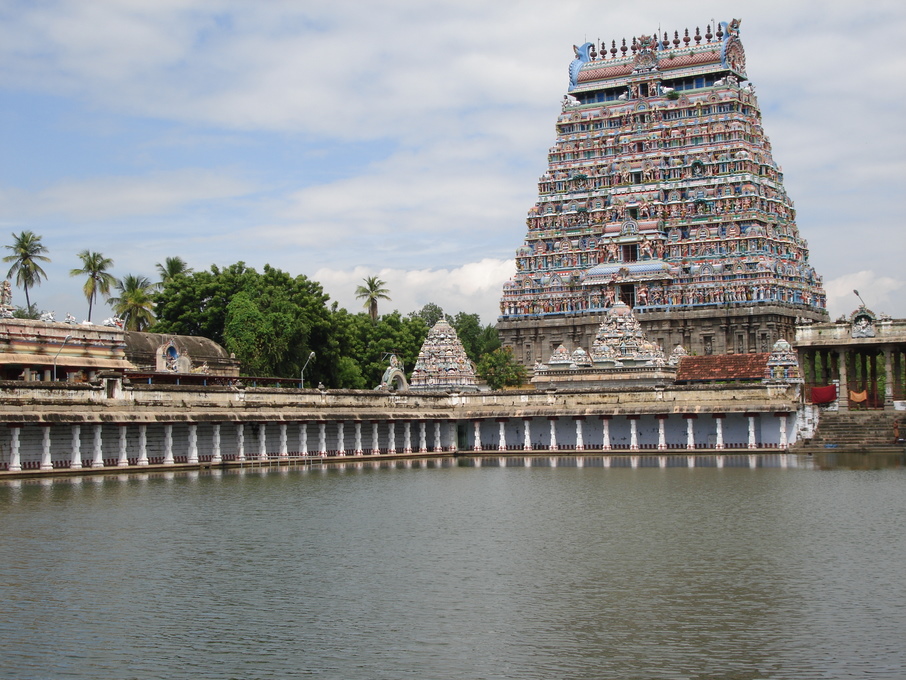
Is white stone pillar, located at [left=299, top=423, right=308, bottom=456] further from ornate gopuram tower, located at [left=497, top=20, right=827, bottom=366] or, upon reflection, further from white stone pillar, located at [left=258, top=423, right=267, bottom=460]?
ornate gopuram tower, located at [left=497, top=20, right=827, bottom=366]

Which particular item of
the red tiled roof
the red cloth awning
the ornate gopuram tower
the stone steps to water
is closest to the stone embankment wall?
the stone steps to water

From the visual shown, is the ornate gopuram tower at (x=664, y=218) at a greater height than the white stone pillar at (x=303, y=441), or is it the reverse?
the ornate gopuram tower at (x=664, y=218)

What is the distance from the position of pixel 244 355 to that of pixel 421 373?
35.6 feet

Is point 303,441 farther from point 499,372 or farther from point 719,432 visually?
point 499,372

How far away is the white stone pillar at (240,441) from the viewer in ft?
205

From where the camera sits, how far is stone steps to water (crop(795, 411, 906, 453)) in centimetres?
6606

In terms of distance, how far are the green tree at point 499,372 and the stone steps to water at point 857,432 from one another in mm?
31579

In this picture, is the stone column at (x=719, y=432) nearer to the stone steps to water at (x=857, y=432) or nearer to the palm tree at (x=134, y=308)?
the stone steps to water at (x=857, y=432)

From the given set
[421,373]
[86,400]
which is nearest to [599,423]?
[421,373]

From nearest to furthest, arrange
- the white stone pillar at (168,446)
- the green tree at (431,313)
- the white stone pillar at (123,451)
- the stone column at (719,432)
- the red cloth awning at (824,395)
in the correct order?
the white stone pillar at (123,451) < the white stone pillar at (168,446) < the stone column at (719,432) < the red cloth awning at (824,395) < the green tree at (431,313)

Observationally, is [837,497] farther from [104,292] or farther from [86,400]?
[104,292]

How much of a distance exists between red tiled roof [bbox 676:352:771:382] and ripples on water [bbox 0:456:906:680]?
34.5 m

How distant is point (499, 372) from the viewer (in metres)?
97.0

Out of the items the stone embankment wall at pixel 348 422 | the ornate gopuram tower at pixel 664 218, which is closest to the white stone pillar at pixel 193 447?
the stone embankment wall at pixel 348 422
